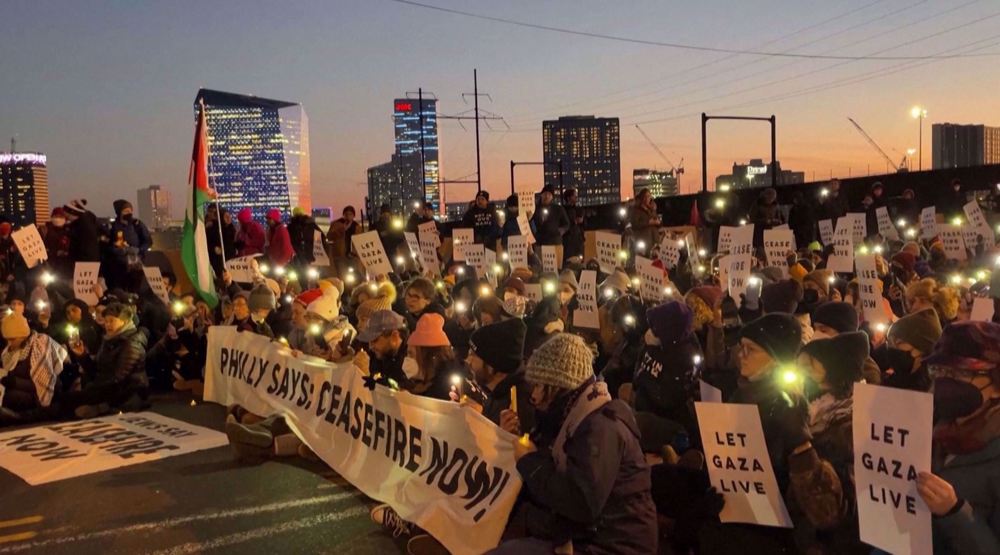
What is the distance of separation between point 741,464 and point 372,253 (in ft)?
29.9

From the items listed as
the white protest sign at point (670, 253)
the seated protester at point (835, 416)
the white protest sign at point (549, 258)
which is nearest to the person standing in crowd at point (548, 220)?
the white protest sign at point (549, 258)

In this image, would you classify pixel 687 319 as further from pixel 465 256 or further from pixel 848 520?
pixel 465 256

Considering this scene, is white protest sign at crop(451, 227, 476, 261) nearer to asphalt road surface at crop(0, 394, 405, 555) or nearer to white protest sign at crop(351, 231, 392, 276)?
white protest sign at crop(351, 231, 392, 276)

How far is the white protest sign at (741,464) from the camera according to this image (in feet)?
12.3

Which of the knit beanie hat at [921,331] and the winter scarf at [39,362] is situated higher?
the knit beanie hat at [921,331]

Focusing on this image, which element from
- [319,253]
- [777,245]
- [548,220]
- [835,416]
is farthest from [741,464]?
[319,253]

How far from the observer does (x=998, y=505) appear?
9.88 ft

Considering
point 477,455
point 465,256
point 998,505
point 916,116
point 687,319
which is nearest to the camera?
point 998,505

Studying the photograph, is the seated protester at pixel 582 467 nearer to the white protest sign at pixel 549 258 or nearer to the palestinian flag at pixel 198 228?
the white protest sign at pixel 549 258

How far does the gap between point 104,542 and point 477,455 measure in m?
2.66

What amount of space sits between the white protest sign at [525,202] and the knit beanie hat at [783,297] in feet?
22.8

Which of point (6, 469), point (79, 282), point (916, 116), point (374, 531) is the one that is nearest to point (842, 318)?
point (374, 531)

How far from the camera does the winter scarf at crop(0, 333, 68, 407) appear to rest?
962 cm

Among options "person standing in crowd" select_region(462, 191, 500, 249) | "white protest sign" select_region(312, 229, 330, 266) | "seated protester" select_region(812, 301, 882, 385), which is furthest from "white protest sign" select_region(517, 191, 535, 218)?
"seated protester" select_region(812, 301, 882, 385)
